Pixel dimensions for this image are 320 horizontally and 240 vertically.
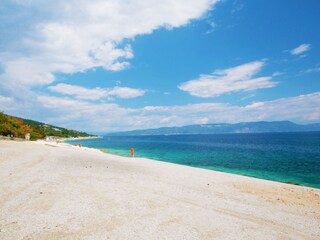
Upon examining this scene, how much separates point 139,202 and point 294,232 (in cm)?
698

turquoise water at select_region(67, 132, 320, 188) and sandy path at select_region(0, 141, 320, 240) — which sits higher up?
sandy path at select_region(0, 141, 320, 240)

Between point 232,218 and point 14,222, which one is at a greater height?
point 14,222

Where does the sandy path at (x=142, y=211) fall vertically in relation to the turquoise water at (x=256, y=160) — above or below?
above

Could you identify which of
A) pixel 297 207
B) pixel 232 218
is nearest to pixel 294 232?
pixel 232 218

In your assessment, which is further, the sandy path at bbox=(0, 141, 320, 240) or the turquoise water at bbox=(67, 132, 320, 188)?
the turquoise water at bbox=(67, 132, 320, 188)

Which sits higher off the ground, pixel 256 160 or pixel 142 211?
pixel 142 211

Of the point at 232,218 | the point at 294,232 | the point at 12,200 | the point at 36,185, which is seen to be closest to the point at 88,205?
the point at 12,200

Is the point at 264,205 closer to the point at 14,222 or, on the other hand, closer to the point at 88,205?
the point at 88,205

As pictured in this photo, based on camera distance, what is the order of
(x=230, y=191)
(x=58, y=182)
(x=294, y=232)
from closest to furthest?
(x=294, y=232) < (x=58, y=182) < (x=230, y=191)

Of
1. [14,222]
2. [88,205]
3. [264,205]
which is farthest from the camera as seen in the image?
[264,205]

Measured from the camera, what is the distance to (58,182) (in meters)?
15.6

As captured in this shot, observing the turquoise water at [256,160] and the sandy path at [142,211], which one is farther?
the turquoise water at [256,160]

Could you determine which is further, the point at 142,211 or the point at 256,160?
the point at 256,160

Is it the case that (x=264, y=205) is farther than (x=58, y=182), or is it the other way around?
(x=58, y=182)
